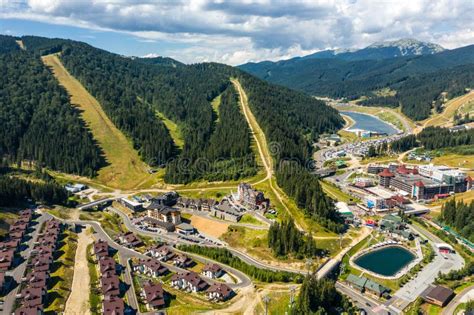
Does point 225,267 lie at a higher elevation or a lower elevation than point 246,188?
lower

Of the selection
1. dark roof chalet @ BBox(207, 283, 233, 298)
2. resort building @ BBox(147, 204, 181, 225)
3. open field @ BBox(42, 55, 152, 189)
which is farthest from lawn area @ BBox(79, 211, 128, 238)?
dark roof chalet @ BBox(207, 283, 233, 298)

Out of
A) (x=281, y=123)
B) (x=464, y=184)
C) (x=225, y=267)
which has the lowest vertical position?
(x=225, y=267)

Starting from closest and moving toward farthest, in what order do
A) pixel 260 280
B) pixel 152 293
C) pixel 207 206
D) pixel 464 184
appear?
pixel 152 293 < pixel 260 280 < pixel 207 206 < pixel 464 184

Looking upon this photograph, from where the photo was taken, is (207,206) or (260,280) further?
(207,206)

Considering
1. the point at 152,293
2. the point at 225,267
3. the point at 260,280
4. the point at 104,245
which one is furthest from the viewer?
the point at 104,245

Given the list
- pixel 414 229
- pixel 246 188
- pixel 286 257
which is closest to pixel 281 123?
pixel 246 188

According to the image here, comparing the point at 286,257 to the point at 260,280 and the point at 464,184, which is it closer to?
the point at 260,280

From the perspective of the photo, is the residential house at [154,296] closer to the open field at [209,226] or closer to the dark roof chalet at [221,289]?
the dark roof chalet at [221,289]

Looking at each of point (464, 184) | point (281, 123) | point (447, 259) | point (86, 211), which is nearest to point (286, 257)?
point (447, 259)
